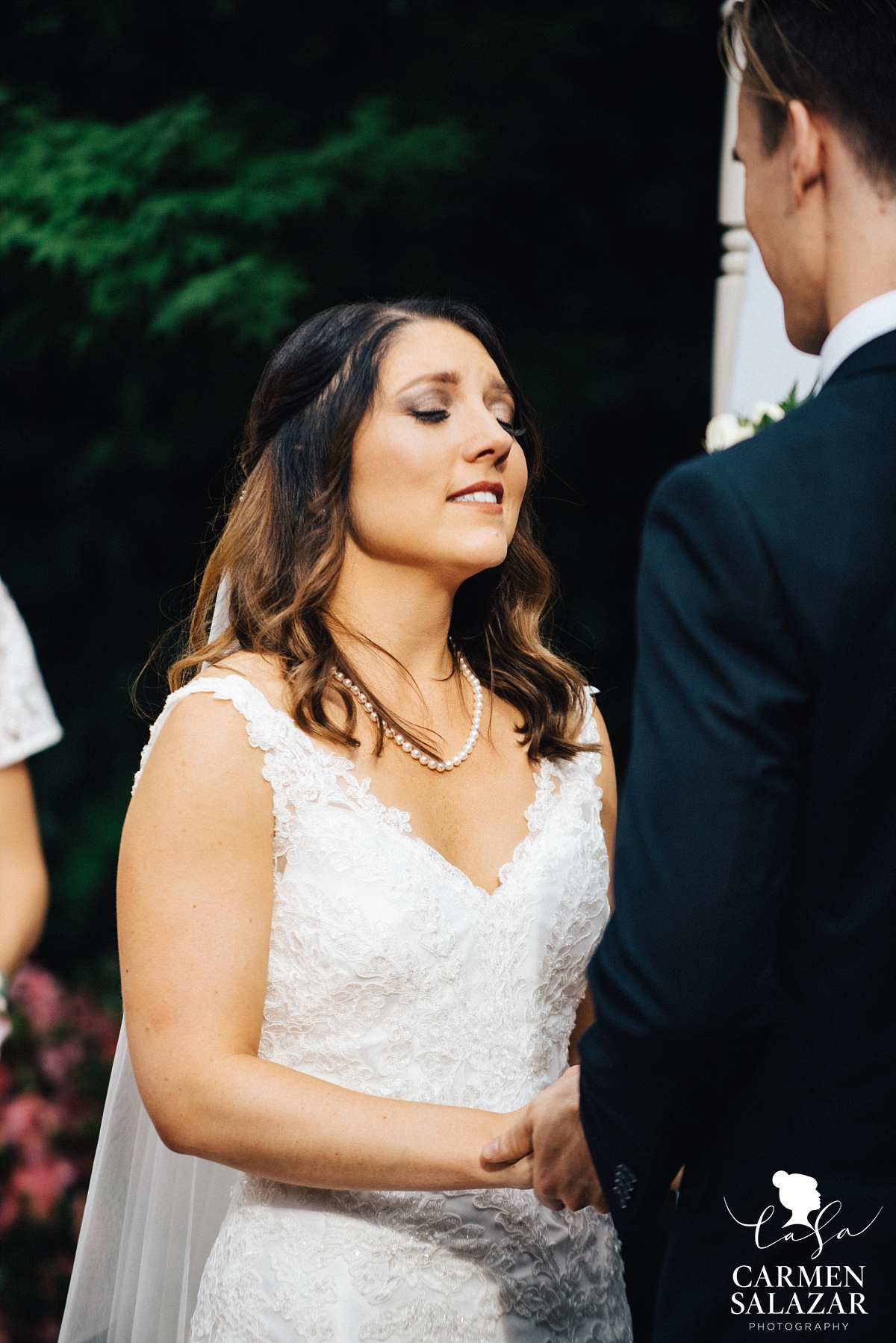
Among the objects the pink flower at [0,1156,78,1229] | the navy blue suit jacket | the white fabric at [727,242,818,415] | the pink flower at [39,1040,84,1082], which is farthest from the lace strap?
the pink flower at [39,1040,84,1082]

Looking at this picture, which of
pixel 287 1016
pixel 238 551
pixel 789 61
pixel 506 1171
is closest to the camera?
pixel 789 61

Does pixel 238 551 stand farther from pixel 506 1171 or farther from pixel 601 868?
pixel 506 1171

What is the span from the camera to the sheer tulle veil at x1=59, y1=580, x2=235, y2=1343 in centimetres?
228

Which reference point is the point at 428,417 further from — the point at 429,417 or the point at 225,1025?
the point at 225,1025

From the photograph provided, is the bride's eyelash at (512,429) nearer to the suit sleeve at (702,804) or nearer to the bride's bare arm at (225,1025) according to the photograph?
the bride's bare arm at (225,1025)

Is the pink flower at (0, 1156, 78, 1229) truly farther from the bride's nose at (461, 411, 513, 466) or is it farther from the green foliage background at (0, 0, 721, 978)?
the bride's nose at (461, 411, 513, 466)

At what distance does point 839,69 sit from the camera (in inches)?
59.1

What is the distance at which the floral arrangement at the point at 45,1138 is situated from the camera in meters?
3.75

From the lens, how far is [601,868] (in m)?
2.42

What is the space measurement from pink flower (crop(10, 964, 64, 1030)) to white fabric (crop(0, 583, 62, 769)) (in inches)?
57.5

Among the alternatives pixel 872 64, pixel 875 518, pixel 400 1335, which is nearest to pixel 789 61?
pixel 872 64

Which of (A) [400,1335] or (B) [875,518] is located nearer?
(B) [875,518]

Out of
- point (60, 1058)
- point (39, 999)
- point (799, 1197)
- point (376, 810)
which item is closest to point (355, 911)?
point (376, 810)

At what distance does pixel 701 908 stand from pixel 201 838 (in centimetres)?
85
